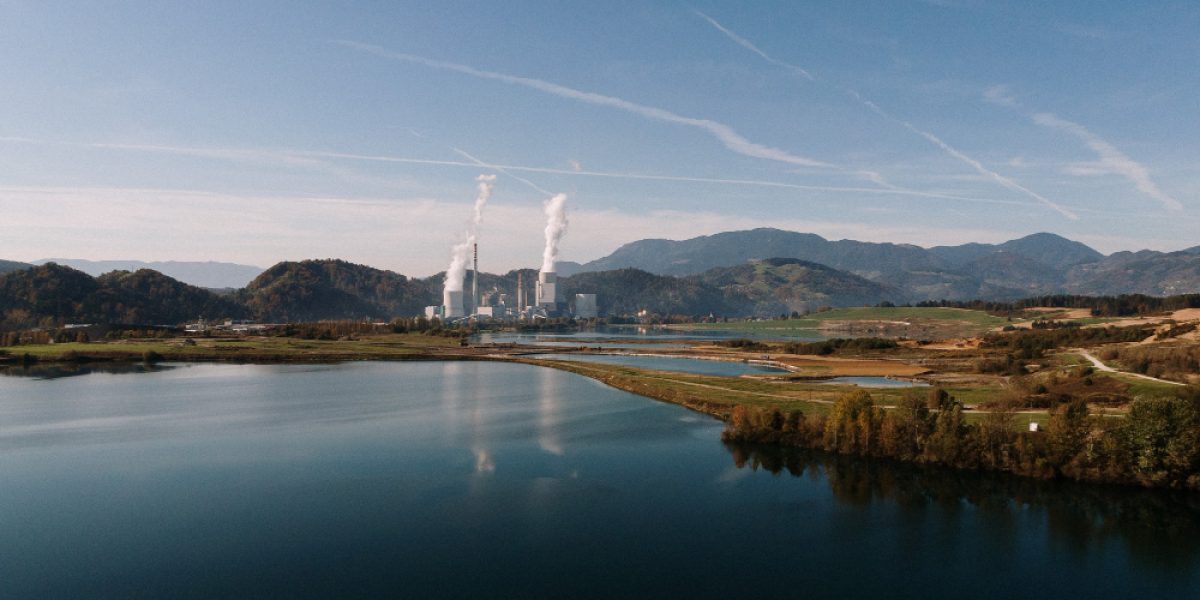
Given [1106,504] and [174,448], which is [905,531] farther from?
[174,448]

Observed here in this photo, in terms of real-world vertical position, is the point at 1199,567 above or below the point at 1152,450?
below

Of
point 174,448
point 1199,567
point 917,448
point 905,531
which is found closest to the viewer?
point 1199,567

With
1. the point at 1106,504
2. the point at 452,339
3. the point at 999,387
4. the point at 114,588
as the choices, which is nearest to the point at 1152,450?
the point at 1106,504

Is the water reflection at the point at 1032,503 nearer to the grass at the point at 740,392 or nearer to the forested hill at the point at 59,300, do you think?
the grass at the point at 740,392

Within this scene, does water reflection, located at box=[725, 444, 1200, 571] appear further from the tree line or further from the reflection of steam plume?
the reflection of steam plume

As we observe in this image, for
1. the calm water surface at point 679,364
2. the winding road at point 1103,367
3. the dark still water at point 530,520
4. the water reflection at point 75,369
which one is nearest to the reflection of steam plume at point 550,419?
the dark still water at point 530,520

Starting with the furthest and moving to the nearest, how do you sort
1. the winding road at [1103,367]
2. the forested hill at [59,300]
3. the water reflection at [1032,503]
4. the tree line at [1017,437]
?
1. the forested hill at [59,300]
2. the winding road at [1103,367]
3. the tree line at [1017,437]
4. the water reflection at [1032,503]

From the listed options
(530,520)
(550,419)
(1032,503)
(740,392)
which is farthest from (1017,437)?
(550,419)
